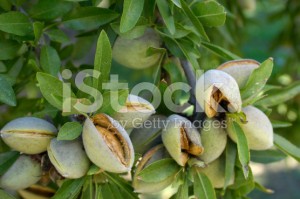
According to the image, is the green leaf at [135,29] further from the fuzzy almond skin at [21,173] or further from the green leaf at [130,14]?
the fuzzy almond skin at [21,173]

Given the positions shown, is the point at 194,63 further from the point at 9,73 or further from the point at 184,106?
the point at 9,73

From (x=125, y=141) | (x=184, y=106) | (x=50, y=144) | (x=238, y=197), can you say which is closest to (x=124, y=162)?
(x=125, y=141)

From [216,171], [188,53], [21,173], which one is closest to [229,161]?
[216,171]

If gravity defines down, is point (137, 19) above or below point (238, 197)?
above

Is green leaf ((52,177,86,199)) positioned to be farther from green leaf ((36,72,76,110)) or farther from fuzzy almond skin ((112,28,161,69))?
fuzzy almond skin ((112,28,161,69))

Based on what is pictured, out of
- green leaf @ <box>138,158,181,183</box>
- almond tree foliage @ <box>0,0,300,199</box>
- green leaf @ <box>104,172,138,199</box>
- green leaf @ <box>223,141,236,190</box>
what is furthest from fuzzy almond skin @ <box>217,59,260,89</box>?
green leaf @ <box>104,172,138,199</box>
